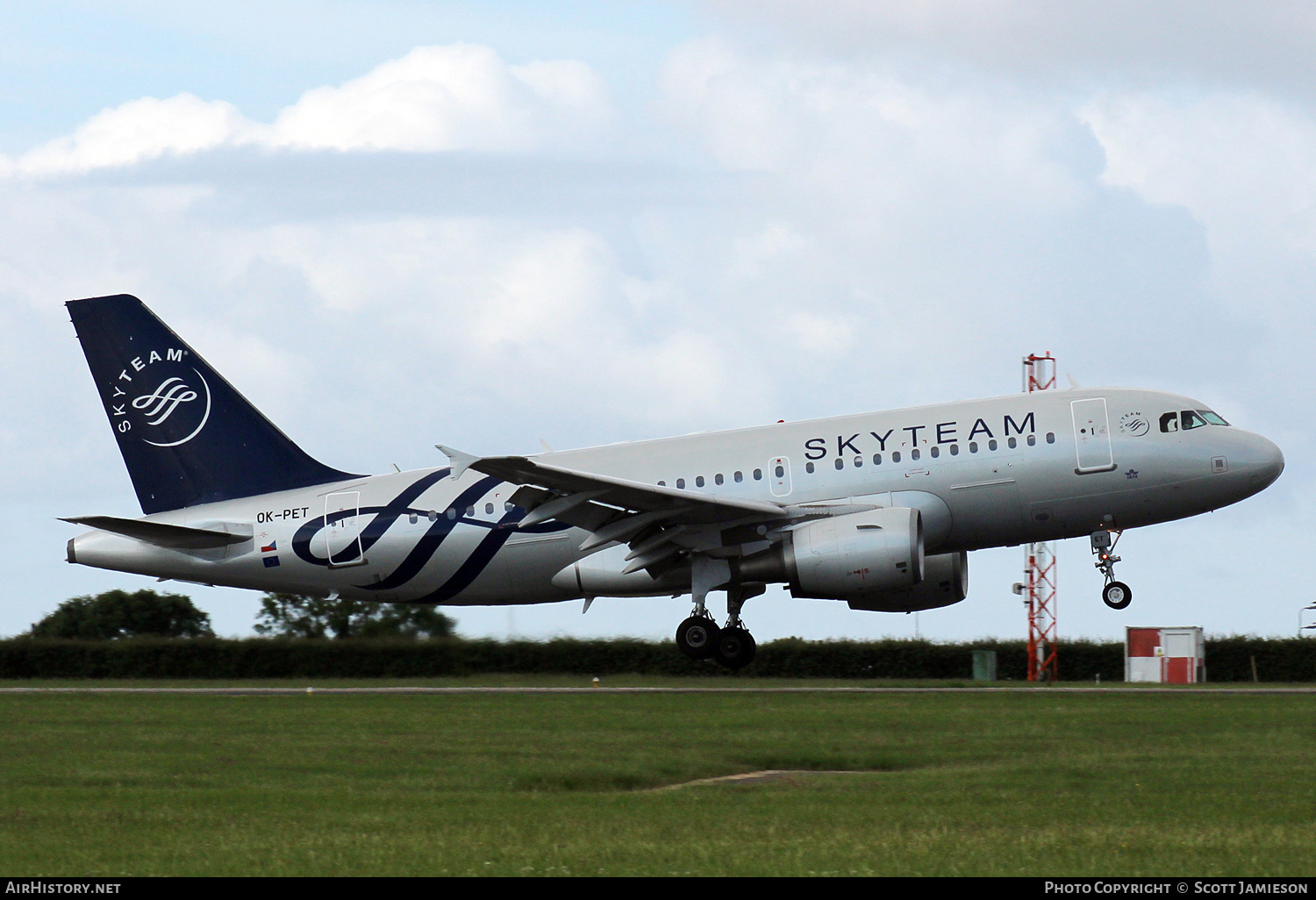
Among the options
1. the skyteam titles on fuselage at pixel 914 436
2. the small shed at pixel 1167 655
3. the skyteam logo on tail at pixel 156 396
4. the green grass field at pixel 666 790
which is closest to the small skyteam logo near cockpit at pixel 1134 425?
the skyteam titles on fuselage at pixel 914 436

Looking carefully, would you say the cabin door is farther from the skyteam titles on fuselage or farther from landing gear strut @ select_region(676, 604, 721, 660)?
the skyteam titles on fuselage

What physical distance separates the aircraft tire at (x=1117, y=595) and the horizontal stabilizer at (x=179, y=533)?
1717 centimetres

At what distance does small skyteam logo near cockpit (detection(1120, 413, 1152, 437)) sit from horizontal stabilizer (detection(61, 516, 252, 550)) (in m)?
17.5

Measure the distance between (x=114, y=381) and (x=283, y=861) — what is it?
78.6 ft

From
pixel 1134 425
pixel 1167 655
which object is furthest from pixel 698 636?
pixel 1167 655

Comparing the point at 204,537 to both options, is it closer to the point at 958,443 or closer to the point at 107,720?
the point at 107,720

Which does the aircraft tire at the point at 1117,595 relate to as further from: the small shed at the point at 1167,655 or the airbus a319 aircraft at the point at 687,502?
the small shed at the point at 1167,655

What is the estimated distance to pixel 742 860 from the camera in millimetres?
11242

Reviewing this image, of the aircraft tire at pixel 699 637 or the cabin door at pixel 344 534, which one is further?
the cabin door at pixel 344 534

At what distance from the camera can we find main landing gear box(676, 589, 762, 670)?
2909 centimetres

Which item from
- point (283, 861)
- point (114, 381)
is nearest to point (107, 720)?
point (114, 381)

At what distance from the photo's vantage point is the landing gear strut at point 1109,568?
28.7 metres

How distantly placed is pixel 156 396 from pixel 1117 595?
2032 centimetres

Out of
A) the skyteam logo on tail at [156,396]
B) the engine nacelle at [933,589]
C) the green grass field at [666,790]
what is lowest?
the green grass field at [666,790]
